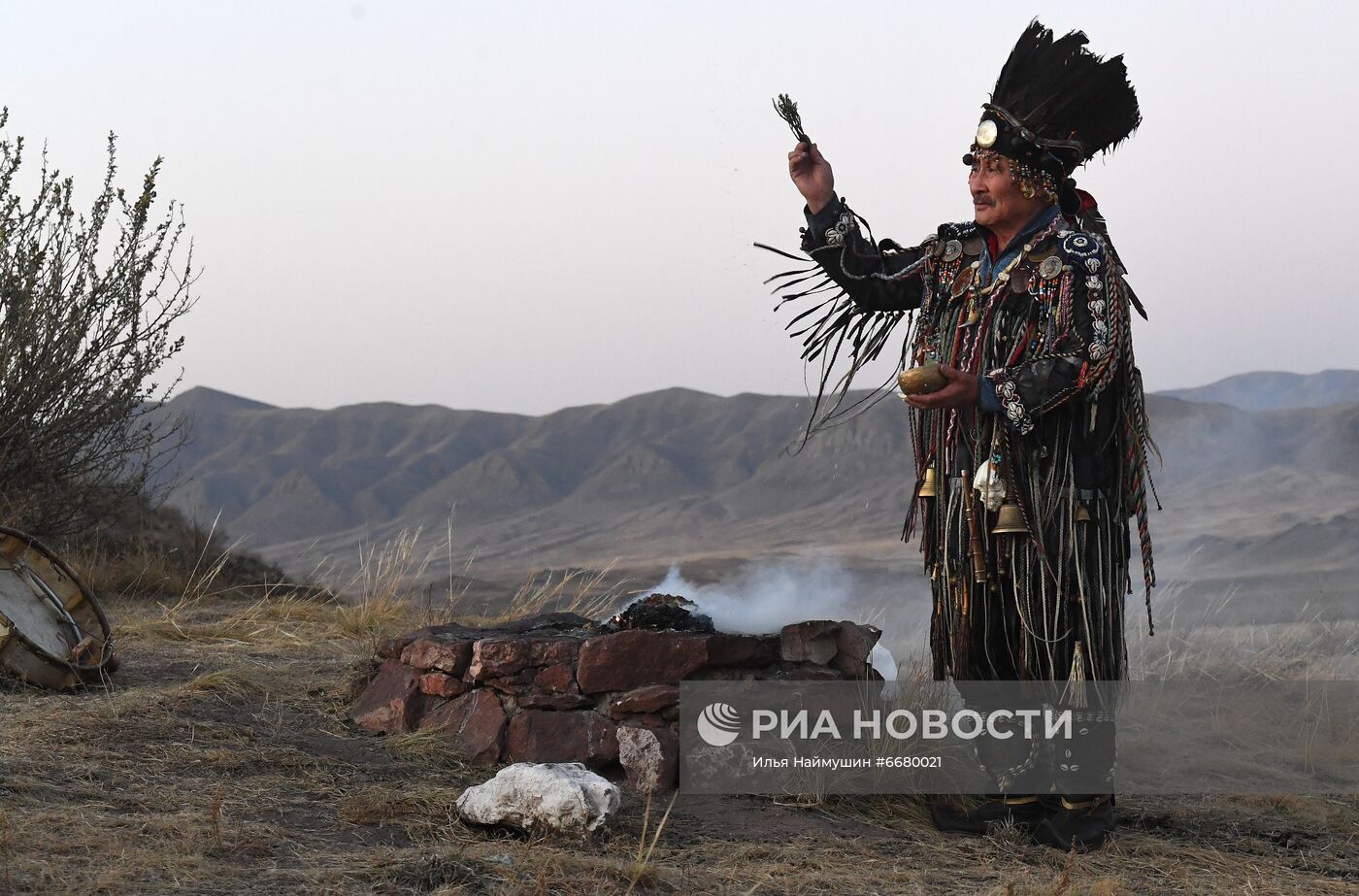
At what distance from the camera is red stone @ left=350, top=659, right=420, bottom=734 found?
190 inches

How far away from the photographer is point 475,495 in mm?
40500

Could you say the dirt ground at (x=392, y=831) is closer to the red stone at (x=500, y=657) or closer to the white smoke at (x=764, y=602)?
the red stone at (x=500, y=657)

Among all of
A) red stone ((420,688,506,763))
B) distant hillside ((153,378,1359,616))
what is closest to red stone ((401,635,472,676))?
red stone ((420,688,506,763))

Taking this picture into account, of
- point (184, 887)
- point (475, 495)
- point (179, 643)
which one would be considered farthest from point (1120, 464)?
point (475, 495)

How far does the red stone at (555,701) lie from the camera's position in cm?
451

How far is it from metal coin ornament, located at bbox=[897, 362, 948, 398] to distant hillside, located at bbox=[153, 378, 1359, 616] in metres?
20.5

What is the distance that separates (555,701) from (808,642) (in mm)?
879

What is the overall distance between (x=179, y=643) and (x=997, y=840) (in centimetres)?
434

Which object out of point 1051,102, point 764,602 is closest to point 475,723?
point 764,602

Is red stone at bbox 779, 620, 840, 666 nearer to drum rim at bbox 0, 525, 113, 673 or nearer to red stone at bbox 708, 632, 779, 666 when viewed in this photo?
red stone at bbox 708, 632, 779, 666

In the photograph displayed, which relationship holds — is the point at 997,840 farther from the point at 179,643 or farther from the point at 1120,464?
the point at 179,643

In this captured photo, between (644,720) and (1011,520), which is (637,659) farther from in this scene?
(1011,520)

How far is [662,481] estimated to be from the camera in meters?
40.0

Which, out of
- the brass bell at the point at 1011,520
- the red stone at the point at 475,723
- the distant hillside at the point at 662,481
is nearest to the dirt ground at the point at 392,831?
the red stone at the point at 475,723
